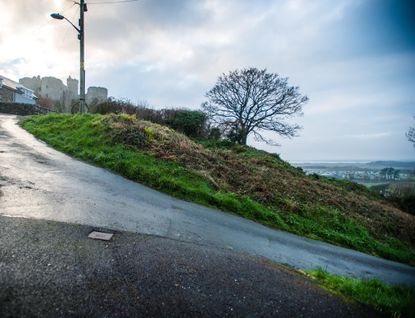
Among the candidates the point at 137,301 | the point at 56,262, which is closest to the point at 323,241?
the point at 137,301

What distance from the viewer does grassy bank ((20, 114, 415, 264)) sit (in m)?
8.37

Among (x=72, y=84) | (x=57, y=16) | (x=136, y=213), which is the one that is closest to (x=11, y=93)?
(x=72, y=84)

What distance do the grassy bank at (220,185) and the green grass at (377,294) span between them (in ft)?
11.8

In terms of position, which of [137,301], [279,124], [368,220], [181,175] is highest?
[279,124]

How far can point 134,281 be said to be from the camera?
3023 mm

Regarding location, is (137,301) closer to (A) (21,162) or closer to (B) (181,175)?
(B) (181,175)

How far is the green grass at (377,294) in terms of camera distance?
3642 millimetres

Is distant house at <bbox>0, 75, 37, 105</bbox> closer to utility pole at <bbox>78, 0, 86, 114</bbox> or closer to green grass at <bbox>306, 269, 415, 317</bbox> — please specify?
Result: utility pole at <bbox>78, 0, 86, 114</bbox>

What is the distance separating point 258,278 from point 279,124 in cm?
2594

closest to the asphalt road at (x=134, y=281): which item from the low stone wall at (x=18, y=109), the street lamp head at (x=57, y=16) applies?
the street lamp head at (x=57, y=16)

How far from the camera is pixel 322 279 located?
4504mm

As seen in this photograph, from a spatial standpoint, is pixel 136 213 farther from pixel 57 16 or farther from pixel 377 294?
pixel 57 16

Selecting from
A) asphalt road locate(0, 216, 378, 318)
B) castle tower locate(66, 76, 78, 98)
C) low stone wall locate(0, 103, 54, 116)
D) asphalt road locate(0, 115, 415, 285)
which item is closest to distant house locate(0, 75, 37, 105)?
low stone wall locate(0, 103, 54, 116)

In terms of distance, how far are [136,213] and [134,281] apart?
2.64 meters
